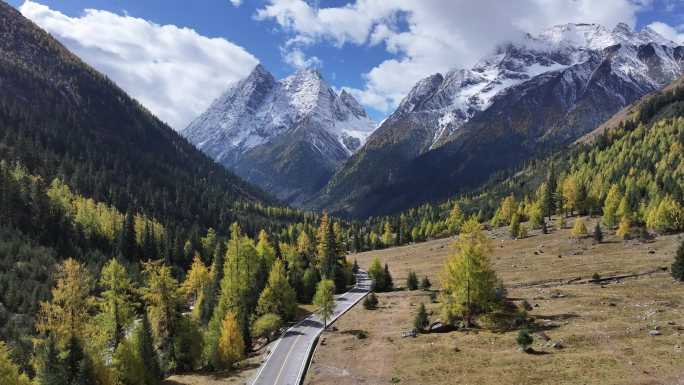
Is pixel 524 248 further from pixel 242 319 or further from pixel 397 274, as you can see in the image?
pixel 242 319

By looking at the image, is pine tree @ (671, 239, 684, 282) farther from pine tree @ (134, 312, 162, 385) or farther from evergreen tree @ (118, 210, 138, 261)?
evergreen tree @ (118, 210, 138, 261)

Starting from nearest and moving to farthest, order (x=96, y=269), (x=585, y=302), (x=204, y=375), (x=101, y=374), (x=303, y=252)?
(x=101, y=374) < (x=204, y=375) < (x=585, y=302) < (x=96, y=269) < (x=303, y=252)

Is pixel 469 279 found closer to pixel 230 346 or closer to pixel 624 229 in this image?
pixel 230 346

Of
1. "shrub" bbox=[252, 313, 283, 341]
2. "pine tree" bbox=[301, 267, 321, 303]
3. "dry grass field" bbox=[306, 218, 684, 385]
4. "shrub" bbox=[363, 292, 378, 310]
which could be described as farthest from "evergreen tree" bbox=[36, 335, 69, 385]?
"pine tree" bbox=[301, 267, 321, 303]

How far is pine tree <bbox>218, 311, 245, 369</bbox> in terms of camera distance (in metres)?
60.3

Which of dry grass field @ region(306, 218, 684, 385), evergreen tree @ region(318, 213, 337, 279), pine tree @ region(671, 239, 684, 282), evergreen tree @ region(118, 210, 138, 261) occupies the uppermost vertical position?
evergreen tree @ region(118, 210, 138, 261)

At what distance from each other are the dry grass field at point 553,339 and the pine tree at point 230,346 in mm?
10878

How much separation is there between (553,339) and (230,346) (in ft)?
133

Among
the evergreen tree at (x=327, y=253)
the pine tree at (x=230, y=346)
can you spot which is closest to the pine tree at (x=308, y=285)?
the evergreen tree at (x=327, y=253)

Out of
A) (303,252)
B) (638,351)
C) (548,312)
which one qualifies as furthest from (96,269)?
(638,351)

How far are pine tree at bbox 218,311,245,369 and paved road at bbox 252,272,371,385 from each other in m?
4.35

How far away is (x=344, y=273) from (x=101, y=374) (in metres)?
64.6

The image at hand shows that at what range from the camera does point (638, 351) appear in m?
43.7

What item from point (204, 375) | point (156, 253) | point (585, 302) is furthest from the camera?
point (156, 253)
